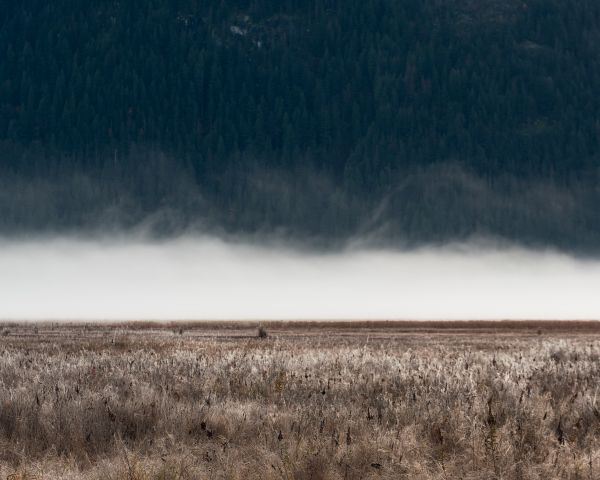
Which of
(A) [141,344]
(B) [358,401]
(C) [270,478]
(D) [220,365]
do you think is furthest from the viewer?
(A) [141,344]

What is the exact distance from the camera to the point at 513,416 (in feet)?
40.4

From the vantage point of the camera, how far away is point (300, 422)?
11.7 m

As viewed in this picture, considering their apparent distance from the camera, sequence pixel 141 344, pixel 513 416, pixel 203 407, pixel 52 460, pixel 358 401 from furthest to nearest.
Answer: pixel 141 344 → pixel 358 401 → pixel 203 407 → pixel 513 416 → pixel 52 460

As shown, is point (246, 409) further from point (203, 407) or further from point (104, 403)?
point (104, 403)

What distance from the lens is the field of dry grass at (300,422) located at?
9852 mm

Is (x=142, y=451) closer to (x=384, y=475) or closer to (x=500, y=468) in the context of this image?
(x=384, y=475)

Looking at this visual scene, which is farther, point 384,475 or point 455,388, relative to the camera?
point 455,388

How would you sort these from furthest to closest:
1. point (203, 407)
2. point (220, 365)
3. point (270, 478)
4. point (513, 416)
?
1. point (220, 365)
2. point (203, 407)
3. point (513, 416)
4. point (270, 478)

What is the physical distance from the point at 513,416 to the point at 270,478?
4867mm

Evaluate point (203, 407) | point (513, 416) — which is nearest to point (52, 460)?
point (203, 407)

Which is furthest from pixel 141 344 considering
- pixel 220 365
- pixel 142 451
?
pixel 142 451

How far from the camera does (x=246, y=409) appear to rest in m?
13.3

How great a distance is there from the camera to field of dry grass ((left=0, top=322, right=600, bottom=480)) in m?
9.85

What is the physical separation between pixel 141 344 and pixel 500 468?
77.9 feet
